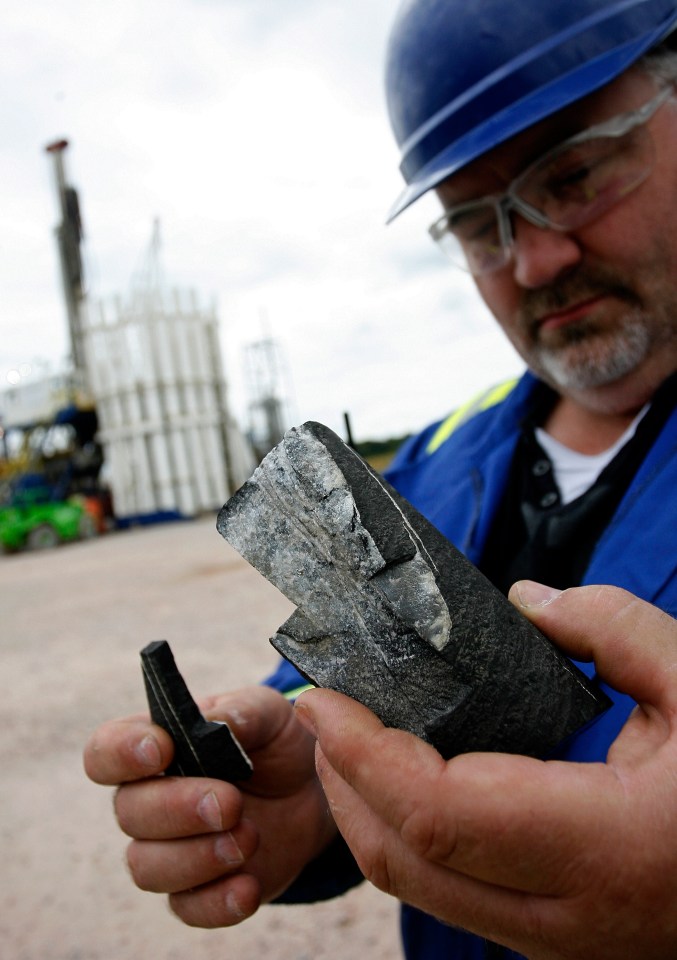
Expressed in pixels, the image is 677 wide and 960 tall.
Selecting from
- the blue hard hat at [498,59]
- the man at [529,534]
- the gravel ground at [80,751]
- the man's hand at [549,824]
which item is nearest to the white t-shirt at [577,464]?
the man at [529,534]

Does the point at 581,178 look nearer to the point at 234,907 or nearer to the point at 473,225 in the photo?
the point at 473,225

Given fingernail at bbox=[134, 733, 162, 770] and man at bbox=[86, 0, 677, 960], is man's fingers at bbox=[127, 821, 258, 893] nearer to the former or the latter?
man at bbox=[86, 0, 677, 960]

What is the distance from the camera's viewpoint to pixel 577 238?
5.03ft

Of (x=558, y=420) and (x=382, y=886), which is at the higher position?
(x=558, y=420)

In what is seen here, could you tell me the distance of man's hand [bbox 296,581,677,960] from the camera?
2.34 ft

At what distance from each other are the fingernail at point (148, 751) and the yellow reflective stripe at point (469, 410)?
3.63 ft

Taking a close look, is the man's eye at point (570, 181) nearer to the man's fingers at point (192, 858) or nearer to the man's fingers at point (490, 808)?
the man's fingers at point (490, 808)

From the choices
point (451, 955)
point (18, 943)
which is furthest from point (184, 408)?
point (451, 955)

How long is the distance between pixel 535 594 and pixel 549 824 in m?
0.31

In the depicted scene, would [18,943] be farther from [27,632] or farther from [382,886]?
[27,632]

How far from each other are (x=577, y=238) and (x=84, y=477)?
25.6 metres

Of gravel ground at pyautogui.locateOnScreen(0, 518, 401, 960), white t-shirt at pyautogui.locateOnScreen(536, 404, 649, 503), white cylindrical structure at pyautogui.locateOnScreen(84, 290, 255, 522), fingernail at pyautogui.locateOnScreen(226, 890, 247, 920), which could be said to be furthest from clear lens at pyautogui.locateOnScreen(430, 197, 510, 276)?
white cylindrical structure at pyautogui.locateOnScreen(84, 290, 255, 522)

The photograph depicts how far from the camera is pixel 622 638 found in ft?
2.67

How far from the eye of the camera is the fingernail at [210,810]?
1.22 metres
